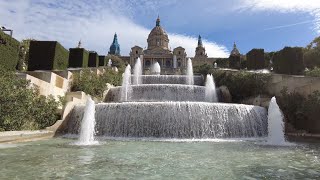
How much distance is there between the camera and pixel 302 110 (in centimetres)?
1692

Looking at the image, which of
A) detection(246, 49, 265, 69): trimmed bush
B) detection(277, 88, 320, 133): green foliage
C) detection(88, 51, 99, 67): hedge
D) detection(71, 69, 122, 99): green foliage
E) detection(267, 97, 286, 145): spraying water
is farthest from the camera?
detection(88, 51, 99, 67): hedge

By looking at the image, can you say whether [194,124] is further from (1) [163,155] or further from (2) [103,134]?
(1) [163,155]

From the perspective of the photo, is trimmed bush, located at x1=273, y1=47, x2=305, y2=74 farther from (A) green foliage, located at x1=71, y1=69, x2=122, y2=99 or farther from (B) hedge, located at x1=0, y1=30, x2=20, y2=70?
(B) hedge, located at x1=0, y1=30, x2=20, y2=70

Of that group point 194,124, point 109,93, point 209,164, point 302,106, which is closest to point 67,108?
point 194,124

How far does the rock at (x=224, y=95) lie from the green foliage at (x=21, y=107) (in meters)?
13.8

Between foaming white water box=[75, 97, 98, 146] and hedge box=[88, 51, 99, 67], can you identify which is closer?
foaming white water box=[75, 97, 98, 146]

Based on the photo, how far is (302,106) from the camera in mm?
17000

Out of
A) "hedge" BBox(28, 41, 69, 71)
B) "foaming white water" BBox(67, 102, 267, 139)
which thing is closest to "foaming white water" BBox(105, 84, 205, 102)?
"hedge" BBox(28, 41, 69, 71)

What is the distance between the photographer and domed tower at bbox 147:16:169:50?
9425 cm

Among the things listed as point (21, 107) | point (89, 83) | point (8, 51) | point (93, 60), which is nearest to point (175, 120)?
point (21, 107)

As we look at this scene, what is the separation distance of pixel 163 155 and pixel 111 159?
1457mm

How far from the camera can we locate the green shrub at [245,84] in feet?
76.0

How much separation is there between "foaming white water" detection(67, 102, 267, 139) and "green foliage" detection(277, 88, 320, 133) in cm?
275

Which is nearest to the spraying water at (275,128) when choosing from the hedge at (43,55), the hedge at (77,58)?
the hedge at (43,55)
